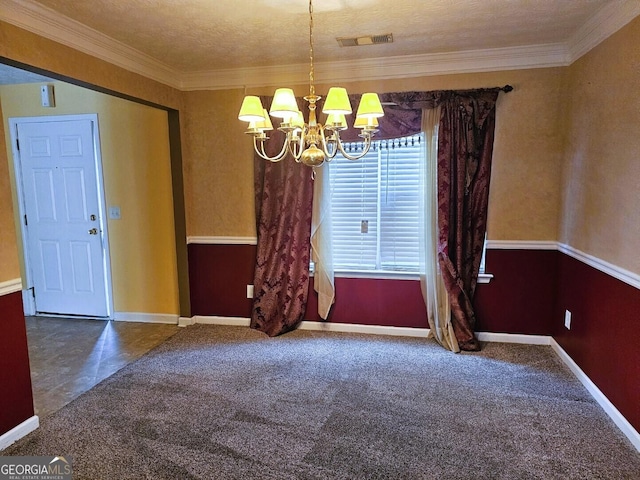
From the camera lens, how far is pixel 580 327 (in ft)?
9.61

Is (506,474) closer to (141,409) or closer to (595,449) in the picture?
(595,449)

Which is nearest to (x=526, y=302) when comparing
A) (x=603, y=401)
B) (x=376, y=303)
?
(x=603, y=401)

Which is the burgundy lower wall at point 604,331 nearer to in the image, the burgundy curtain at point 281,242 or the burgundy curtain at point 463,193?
the burgundy curtain at point 463,193

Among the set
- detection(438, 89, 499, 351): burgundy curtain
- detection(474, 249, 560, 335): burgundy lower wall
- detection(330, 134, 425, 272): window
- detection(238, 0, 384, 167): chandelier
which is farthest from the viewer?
detection(330, 134, 425, 272): window

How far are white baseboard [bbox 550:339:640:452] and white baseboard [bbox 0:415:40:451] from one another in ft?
11.0

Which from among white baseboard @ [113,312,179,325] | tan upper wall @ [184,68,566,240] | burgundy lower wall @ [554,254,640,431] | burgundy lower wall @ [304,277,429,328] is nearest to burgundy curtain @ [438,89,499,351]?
tan upper wall @ [184,68,566,240]

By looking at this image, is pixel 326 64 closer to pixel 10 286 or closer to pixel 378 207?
pixel 378 207

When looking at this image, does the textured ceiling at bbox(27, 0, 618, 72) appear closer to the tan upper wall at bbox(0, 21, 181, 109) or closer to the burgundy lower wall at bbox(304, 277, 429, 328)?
the tan upper wall at bbox(0, 21, 181, 109)

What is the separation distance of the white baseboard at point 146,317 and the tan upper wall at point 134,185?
44mm

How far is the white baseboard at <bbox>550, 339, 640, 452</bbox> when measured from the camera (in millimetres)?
2209

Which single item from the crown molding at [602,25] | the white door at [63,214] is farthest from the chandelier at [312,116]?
the white door at [63,214]

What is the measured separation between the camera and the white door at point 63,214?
4246mm

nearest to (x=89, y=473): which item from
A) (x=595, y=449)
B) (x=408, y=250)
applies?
(x=595, y=449)

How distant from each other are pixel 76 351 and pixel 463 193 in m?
3.62
